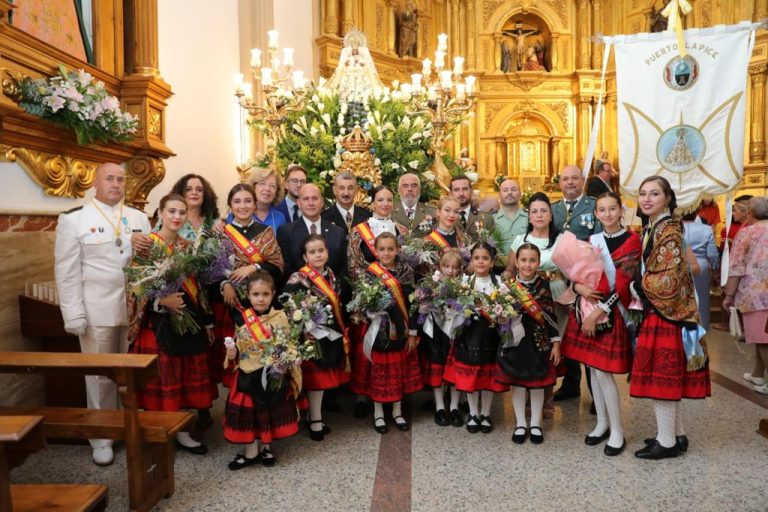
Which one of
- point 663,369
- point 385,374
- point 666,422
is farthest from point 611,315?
point 385,374

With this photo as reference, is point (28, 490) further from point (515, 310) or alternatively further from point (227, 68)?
point (227, 68)

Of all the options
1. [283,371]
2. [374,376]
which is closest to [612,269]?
[374,376]

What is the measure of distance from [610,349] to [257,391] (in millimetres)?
2058

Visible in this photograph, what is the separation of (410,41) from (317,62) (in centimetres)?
329

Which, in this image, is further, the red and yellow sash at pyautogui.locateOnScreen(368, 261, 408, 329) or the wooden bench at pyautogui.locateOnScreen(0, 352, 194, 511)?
the red and yellow sash at pyautogui.locateOnScreen(368, 261, 408, 329)

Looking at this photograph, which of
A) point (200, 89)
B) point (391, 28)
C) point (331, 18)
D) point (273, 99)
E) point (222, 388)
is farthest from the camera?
point (391, 28)

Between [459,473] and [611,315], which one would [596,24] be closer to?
[611,315]

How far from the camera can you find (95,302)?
3299 mm

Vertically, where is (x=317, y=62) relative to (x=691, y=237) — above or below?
above

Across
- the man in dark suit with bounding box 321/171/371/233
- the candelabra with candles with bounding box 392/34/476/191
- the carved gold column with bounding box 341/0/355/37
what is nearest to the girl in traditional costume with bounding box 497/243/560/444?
the man in dark suit with bounding box 321/171/371/233

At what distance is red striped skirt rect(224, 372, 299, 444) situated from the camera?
3.12 m

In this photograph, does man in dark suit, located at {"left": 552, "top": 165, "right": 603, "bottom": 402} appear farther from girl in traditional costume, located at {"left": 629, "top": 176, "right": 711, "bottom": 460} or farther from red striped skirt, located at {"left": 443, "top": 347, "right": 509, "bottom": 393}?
girl in traditional costume, located at {"left": 629, "top": 176, "right": 711, "bottom": 460}

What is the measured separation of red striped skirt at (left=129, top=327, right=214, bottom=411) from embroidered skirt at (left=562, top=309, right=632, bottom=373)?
91.5 inches

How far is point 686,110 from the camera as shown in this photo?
406 cm
